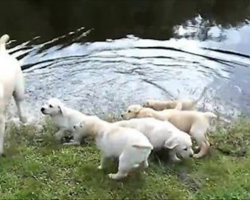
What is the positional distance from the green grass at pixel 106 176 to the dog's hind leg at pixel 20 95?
0.58m

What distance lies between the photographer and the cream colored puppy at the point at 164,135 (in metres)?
4.99

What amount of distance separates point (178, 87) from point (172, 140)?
8.38 ft

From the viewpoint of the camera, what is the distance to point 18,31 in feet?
30.9

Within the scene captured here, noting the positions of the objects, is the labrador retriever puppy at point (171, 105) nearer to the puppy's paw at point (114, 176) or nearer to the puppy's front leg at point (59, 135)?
the puppy's front leg at point (59, 135)

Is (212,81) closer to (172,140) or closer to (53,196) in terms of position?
(172,140)

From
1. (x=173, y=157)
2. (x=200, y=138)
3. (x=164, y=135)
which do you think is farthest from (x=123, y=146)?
(x=200, y=138)

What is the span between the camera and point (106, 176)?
15.8ft

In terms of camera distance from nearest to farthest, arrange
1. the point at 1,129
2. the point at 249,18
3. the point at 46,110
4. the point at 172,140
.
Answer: the point at 172,140, the point at 1,129, the point at 46,110, the point at 249,18

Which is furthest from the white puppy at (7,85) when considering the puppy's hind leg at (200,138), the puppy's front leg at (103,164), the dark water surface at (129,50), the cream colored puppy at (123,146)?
the puppy's hind leg at (200,138)

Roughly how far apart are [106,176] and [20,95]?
5.54ft

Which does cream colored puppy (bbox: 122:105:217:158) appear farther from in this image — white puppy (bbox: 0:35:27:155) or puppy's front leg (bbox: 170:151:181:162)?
white puppy (bbox: 0:35:27:155)

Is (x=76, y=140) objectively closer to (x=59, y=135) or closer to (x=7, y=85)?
(x=59, y=135)

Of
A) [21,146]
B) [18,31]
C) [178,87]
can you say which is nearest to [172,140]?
[21,146]

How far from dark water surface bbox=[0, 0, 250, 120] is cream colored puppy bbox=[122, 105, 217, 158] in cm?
117
